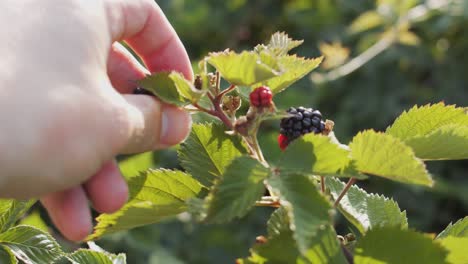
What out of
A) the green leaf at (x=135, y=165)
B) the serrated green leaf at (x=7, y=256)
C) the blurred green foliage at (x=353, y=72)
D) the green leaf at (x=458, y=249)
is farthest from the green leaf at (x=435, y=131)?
the blurred green foliage at (x=353, y=72)

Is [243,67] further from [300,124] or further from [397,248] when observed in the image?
[397,248]

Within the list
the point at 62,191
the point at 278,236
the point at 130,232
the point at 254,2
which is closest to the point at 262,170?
the point at 278,236

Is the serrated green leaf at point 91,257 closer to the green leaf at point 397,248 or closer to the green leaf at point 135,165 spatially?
the green leaf at point 397,248

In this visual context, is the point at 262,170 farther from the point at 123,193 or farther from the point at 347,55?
the point at 347,55

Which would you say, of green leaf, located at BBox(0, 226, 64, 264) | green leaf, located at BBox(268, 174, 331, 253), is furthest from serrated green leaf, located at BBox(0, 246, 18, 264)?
green leaf, located at BBox(268, 174, 331, 253)

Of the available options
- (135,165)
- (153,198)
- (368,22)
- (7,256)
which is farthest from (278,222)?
(368,22)
